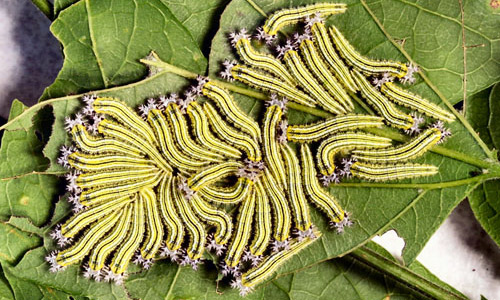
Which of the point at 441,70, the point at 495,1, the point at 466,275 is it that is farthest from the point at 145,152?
→ the point at 466,275

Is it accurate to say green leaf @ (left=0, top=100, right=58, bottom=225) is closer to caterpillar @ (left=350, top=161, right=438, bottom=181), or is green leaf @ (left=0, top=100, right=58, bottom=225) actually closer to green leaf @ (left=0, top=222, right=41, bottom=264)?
A: green leaf @ (left=0, top=222, right=41, bottom=264)

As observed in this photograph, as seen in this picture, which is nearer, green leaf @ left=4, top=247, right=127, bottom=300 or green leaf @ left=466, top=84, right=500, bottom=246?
green leaf @ left=4, top=247, right=127, bottom=300

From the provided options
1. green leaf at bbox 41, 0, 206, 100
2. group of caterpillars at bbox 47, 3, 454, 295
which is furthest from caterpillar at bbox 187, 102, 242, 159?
green leaf at bbox 41, 0, 206, 100

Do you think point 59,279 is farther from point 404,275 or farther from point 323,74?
point 404,275

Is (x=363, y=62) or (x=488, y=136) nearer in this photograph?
(x=363, y=62)

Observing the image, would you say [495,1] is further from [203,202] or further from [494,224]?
[203,202]

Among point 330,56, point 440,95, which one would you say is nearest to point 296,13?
point 330,56

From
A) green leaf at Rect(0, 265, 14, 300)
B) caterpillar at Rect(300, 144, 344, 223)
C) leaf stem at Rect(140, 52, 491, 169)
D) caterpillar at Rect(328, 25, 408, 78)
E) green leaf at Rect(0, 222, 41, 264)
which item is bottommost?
green leaf at Rect(0, 265, 14, 300)
